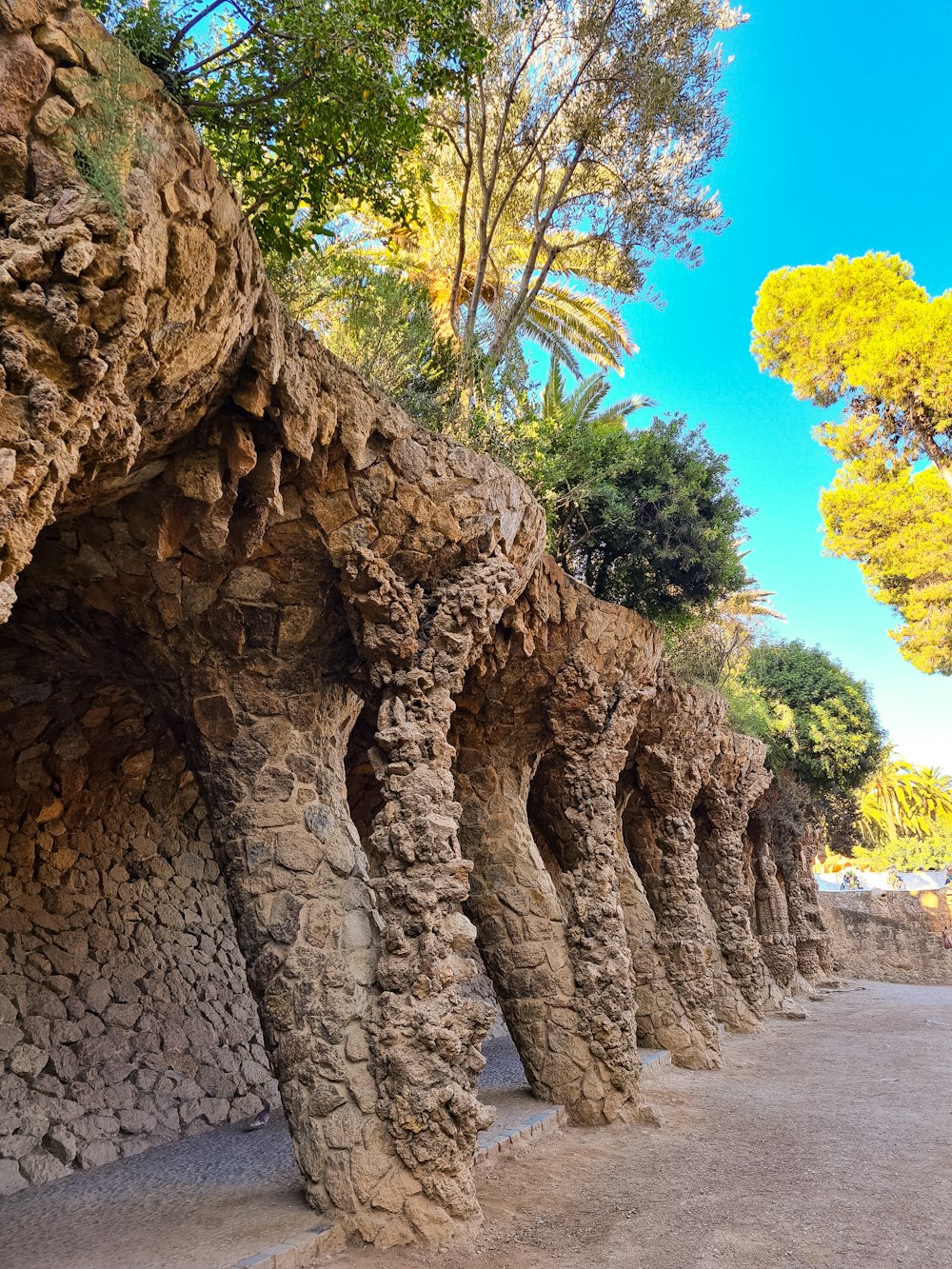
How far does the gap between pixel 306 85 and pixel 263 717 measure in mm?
3619

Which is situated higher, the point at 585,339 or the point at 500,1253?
the point at 585,339

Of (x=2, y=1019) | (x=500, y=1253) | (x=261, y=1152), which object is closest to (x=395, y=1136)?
(x=500, y=1253)

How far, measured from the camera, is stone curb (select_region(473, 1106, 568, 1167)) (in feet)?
19.9

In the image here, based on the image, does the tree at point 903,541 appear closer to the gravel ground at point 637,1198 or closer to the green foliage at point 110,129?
the gravel ground at point 637,1198

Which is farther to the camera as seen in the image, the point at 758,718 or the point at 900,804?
the point at 900,804

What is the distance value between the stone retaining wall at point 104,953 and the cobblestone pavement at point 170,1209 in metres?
0.49

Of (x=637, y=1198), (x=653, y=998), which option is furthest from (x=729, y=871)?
(x=637, y=1198)

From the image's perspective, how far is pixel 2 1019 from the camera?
668 cm

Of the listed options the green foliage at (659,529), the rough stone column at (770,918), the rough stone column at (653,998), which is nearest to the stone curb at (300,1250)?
the rough stone column at (653,998)

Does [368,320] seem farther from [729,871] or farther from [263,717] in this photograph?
[729,871]

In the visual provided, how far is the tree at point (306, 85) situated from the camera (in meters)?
4.02

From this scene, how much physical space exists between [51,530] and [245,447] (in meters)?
1.32

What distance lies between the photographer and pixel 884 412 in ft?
54.1

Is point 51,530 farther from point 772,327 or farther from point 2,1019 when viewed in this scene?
point 772,327
